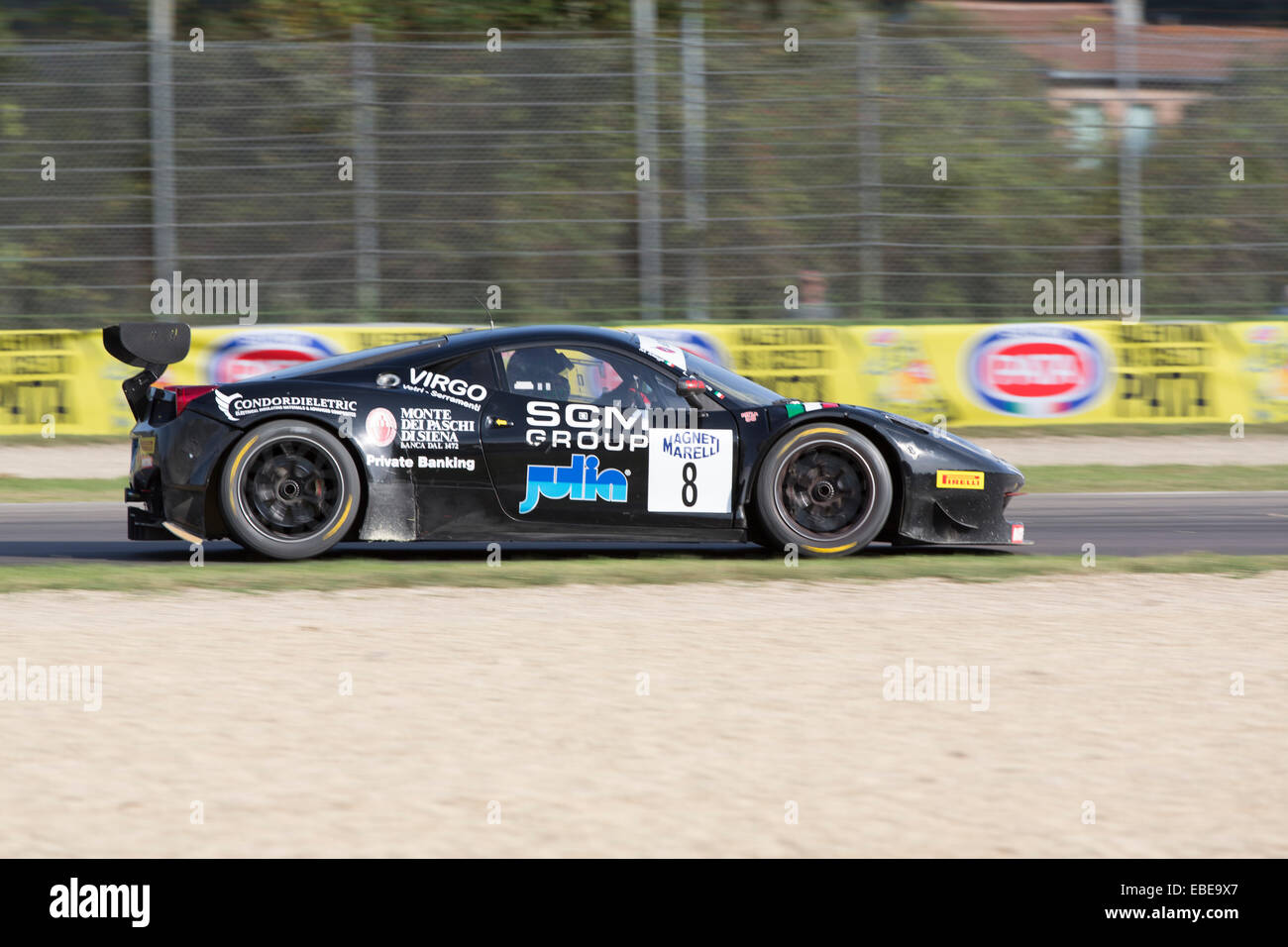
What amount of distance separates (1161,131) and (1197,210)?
1006mm

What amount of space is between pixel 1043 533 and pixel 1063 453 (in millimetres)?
5622

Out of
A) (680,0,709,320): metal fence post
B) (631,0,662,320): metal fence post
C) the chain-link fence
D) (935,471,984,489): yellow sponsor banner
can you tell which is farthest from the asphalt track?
(631,0,662,320): metal fence post

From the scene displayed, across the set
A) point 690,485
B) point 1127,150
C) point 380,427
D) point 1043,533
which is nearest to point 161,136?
point 380,427

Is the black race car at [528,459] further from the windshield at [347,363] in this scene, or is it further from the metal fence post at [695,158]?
the metal fence post at [695,158]

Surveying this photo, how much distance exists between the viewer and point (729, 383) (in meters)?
8.02

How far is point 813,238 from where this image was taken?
1714 centimetres

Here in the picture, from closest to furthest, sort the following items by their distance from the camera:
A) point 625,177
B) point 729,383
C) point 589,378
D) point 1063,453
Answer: point 589,378 < point 729,383 < point 1063,453 < point 625,177

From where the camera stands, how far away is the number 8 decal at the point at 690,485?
25.4 feet

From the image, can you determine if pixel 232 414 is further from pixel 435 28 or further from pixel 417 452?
pixel 435 28

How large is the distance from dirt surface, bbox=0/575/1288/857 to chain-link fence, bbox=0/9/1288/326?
33.5 ft

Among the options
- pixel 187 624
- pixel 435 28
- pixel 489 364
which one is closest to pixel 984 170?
pixel 435 28

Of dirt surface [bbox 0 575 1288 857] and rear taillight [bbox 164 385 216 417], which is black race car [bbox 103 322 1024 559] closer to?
rear taillight [bbox 164 385 216 417]

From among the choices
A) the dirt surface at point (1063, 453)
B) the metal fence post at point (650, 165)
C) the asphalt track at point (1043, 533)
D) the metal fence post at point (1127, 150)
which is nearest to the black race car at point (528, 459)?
the asphalt track at point (1043, 533)

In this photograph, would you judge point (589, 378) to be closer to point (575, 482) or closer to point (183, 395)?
point (575, 482)
